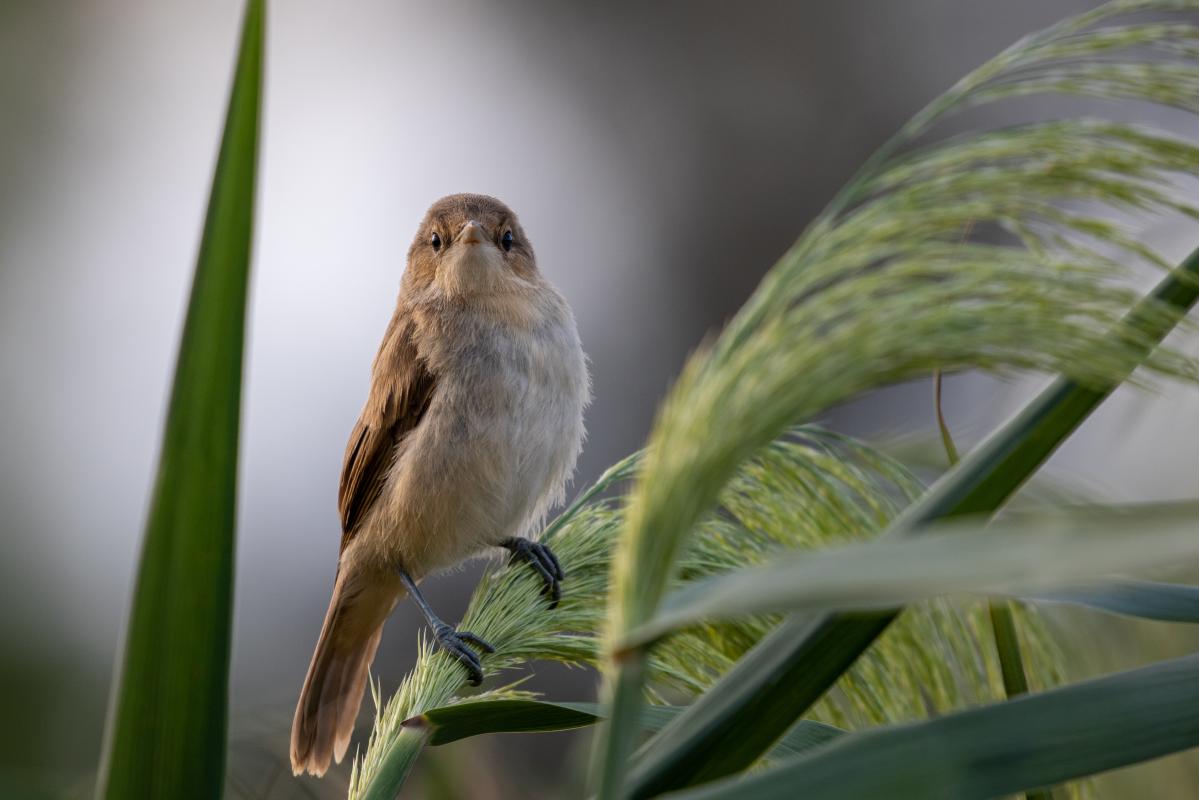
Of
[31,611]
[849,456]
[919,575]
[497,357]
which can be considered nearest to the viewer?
[919,575]

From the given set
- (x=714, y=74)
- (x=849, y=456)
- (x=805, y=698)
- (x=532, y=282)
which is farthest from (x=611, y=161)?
(x=805, y=698)

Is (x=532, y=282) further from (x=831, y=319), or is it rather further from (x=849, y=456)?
(x=831, y=319)

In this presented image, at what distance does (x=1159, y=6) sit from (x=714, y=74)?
713 cm

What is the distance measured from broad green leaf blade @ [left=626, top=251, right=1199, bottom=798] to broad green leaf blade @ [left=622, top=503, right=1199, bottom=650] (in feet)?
0.63

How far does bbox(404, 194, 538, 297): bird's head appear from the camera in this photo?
2.27m

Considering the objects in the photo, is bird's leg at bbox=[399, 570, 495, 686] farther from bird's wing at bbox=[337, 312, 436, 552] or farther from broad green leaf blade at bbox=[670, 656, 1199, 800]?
broad green leaf blade at bbox=[670, 656, 1199, 800]

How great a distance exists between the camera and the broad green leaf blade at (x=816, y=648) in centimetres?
67

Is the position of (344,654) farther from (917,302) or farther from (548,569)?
(917,302)

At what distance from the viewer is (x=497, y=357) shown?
7.07 ft

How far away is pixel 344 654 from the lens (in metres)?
2.42

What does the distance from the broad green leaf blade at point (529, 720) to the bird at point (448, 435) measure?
1157 mm

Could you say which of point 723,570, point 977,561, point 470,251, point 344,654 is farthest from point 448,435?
point 977,561

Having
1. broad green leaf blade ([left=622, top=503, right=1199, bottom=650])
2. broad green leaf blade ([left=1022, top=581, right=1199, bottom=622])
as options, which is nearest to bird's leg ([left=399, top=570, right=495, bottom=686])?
broad green leaf blade ([left=1022, top=581, right=1199, bottom=622])

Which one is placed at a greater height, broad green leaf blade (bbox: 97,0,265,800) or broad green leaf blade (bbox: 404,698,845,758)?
broad green leaf blade (bbox: 97,0,265,800)
